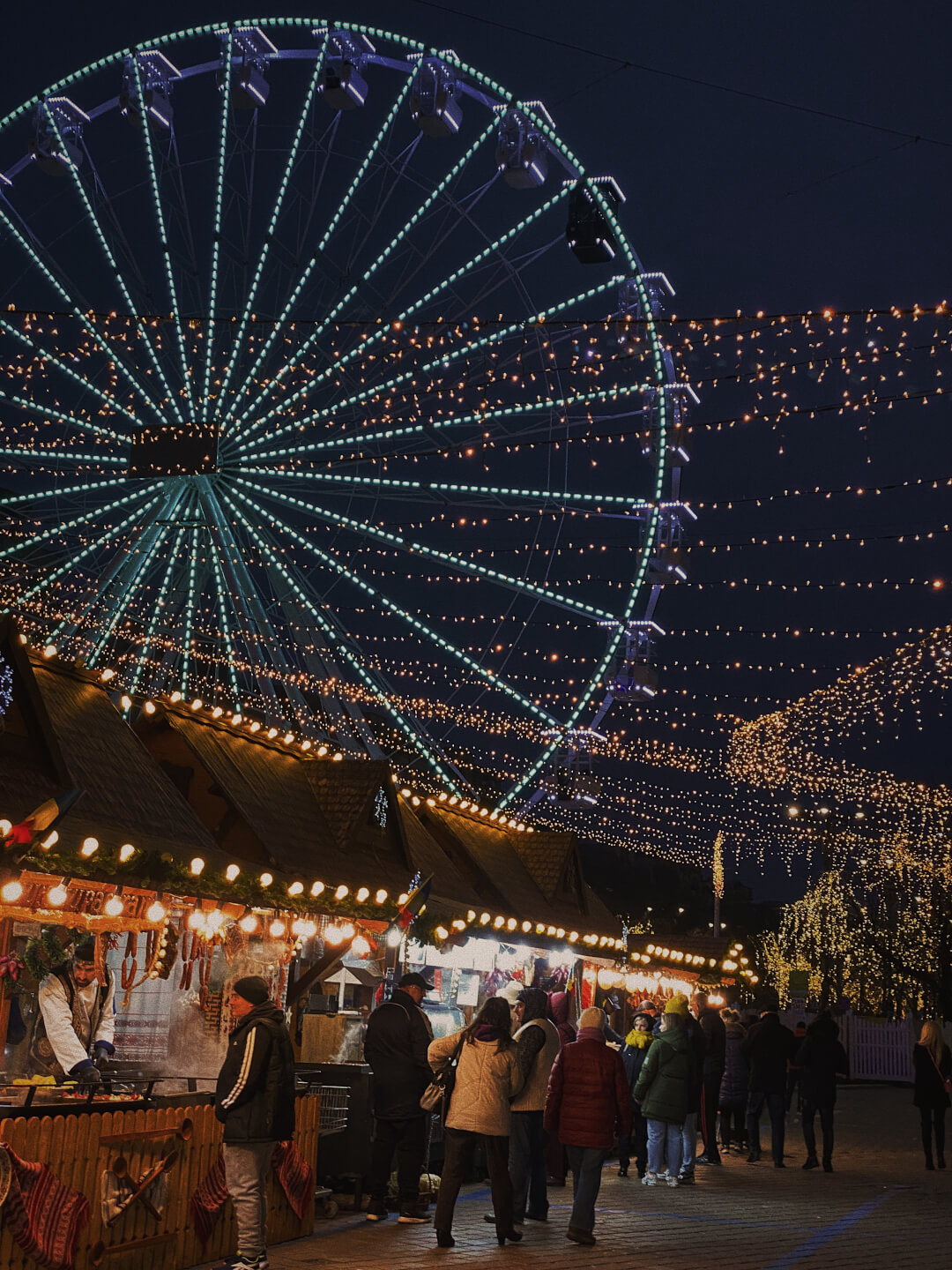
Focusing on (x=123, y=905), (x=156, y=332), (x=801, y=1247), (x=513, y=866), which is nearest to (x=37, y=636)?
(x=156, y=332)

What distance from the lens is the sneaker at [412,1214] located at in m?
9.08

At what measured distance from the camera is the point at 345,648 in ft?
58.3

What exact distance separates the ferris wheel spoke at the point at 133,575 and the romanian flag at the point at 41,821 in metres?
9.78

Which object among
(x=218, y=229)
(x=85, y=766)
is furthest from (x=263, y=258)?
(x=85, y=766)

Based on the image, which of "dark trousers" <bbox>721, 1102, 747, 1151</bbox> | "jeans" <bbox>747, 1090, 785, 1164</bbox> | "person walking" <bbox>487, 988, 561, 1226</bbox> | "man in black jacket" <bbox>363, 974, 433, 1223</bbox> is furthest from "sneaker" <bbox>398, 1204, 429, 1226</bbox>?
"dark trousers" <bbox>721, 1102, 747, 1151</bbox>

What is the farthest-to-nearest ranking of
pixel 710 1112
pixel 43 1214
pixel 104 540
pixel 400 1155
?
pixel 104 540, pixel 710 1112, pixel 400 1155, pixel 43 1214

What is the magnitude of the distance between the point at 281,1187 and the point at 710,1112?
303 inches

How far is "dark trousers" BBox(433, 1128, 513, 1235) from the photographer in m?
8.23

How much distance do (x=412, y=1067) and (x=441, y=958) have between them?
6.54 m

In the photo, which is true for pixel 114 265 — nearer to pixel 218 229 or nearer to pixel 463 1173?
pixel 218 229

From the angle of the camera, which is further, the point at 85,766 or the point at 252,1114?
the point at 85,766

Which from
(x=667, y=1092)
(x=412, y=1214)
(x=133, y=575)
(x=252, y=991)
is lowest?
(x=412, y=1214)

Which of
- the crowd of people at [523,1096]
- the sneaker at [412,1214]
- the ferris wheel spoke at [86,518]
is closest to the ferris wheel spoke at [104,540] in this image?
the ferris wheel spoke at [86,518]

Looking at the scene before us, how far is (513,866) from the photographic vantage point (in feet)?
61.8
